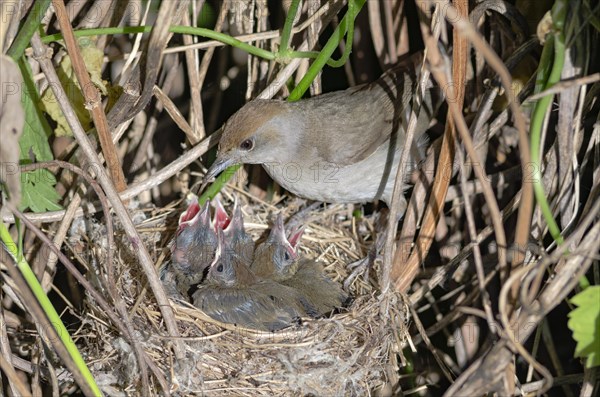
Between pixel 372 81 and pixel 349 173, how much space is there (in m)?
0.46

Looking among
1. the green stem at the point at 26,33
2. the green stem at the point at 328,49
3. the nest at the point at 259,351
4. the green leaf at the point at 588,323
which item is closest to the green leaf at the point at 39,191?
the nest at the point at 259,351

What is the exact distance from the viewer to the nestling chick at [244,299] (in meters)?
2.75

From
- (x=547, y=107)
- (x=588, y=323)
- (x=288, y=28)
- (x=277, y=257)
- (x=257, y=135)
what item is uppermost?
(x=288, y=28)

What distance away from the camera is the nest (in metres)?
2.43

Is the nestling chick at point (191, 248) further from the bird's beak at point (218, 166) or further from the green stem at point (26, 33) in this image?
the green stem at point (26, 33)

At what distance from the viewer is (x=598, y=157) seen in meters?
2.32

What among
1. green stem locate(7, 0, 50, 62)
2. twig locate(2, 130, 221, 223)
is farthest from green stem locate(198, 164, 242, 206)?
green stem locate(7, 0, 50, 62)

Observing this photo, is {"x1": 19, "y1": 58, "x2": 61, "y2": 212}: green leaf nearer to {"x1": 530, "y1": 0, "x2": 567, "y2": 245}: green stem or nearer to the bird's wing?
the bird's wing

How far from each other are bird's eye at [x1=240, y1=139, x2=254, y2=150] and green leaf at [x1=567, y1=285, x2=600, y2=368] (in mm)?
1483

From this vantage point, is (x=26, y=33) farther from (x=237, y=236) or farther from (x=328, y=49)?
(x=237, y=236)

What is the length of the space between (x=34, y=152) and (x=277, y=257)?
3.36ft

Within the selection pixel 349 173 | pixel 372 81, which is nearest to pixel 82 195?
pixel 349 173

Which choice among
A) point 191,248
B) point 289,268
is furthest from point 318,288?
point 191,248

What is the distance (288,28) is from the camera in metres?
2.72
